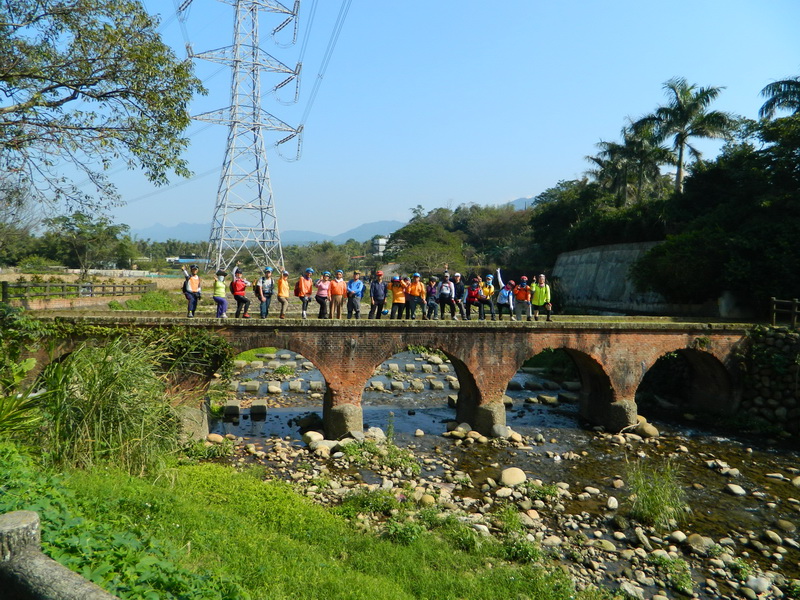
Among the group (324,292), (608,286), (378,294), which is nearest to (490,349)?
(378,294)

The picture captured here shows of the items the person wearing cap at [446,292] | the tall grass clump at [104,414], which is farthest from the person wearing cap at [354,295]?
the tall grass clump at [104,414]

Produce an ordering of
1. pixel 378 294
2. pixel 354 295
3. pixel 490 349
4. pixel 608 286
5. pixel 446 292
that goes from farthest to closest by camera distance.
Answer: pixel 608 286 → pixel 446 292 → pixel 378 294 → pixel 354 295 → pixel 490 349

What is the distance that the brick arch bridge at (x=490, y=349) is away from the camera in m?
16.3

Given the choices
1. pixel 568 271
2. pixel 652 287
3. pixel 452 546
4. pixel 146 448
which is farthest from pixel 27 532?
pixel 568 271

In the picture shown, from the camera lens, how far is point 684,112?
35125mm

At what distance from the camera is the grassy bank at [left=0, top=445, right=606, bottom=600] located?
4.90m

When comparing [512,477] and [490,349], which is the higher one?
[490,349]

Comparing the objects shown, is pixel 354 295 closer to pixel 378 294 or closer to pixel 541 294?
pixel 378 294

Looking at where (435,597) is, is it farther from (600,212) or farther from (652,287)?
(600,212)

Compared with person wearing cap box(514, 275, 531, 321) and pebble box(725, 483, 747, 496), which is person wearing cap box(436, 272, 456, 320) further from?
pebble box(725, 483, 747, 496)

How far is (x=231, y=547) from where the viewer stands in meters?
7.50

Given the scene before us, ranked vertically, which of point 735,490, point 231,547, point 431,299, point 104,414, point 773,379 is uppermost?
point 431,299

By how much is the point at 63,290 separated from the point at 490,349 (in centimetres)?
2274

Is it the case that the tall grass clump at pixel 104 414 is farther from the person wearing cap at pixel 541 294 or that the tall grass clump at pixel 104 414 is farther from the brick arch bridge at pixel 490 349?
the person wearing cap at pixel 541 294
